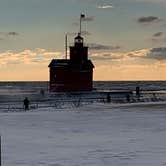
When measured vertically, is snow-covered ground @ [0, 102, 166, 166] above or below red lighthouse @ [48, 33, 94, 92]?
below

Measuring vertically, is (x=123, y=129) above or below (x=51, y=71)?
below

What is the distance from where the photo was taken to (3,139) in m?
18.7

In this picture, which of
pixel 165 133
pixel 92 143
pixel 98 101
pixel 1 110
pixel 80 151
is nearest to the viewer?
pixel 80 151

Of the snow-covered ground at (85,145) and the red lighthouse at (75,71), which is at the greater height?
the red lighthouse at (75,71)

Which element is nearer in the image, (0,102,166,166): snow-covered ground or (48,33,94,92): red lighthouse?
(0,102,166,166): snow-covered ground

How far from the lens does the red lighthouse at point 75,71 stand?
67062mm

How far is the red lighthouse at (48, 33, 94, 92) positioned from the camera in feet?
220

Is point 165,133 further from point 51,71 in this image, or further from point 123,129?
point 51,71

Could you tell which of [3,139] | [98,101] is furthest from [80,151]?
[98,101]

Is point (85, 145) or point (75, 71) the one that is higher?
point (75, 71)

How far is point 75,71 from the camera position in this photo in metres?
67.0

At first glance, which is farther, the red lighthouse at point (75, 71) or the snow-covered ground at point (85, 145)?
the red lighthouse at point (75, 71)

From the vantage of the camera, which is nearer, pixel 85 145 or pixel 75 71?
pixel 85 145

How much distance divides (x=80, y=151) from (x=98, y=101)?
111 feet
